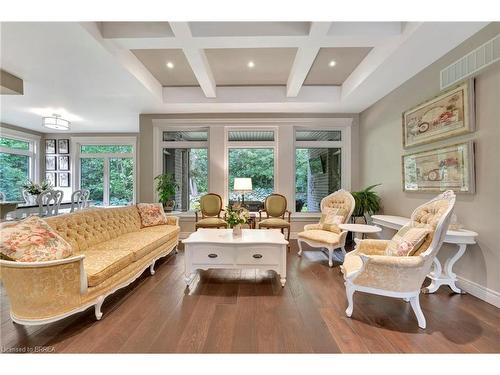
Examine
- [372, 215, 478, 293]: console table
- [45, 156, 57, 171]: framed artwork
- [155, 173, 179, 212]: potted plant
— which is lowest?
[372, 215, 478, 293]: console table

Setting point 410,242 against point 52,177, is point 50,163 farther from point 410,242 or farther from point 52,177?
point 410,242

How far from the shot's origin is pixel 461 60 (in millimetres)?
2633

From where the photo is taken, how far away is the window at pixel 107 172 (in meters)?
7.45

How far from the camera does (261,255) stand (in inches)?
108

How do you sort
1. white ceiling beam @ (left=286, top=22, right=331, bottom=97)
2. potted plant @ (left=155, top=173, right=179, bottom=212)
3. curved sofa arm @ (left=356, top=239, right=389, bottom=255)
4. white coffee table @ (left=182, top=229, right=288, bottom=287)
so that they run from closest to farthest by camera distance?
curved sofa arm @ (left=356, top=239, right=389, bottom=255) → white ceiling beam @ (left=286, top=22, right=331, bottom=97) → white coffee table @ (left=182, top=229, right=288, bottom=287) → potted plant @ (left=155, top=173, right=179, bottom=212)

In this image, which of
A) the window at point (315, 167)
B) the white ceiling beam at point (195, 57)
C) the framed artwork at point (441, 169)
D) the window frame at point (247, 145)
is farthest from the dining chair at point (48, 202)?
the framed artwork at point (441, 169)

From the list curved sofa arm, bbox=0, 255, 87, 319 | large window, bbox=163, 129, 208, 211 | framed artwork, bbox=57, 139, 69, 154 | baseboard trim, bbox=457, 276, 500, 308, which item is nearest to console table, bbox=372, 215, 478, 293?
baseboard trim, bbox=457, 276, 500, 308

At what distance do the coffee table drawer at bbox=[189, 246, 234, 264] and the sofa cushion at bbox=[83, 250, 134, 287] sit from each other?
69 centimetres

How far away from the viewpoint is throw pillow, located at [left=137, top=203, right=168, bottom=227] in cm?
403

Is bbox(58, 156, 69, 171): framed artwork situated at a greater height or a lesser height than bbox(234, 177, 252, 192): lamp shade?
greater

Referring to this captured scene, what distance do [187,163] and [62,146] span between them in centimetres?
479

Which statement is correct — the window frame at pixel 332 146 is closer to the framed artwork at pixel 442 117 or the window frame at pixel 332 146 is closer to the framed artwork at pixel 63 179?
the framed artwork at pixel 442 117

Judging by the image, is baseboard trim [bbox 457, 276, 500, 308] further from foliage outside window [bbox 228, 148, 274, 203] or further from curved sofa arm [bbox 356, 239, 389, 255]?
foliage outside window [bbox 228, 148, 274, 203]

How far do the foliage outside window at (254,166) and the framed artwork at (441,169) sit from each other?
8.63 feet
